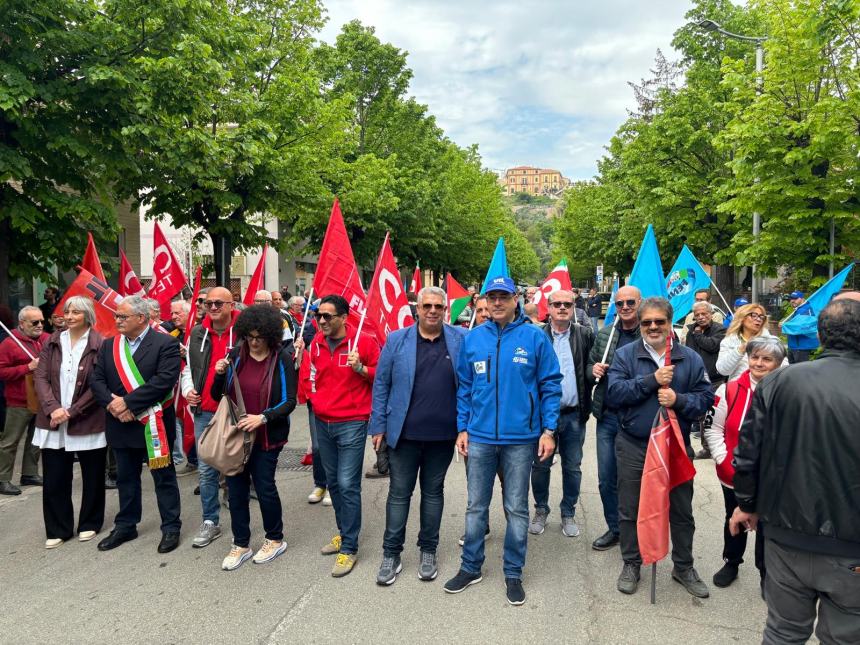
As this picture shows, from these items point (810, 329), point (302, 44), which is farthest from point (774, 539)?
point (302, 44)

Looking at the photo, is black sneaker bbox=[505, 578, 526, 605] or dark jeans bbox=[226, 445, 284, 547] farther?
dark jeans bbox=[226, 445, 284, 547]

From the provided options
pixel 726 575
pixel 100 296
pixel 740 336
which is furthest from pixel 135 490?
pixel 740 336

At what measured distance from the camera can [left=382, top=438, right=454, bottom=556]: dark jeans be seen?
4.29 metres

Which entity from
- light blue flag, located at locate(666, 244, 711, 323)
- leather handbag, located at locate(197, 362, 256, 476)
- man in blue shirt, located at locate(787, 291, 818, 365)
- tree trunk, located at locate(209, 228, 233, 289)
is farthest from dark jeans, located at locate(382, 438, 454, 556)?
tree trunk, located at locate(209, 228, 233, 289)

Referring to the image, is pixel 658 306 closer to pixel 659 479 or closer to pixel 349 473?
pixel 659 479

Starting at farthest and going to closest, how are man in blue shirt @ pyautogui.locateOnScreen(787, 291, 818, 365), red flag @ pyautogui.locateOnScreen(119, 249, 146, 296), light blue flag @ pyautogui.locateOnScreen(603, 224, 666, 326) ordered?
red flag @ pyautogui.locateOnScreen(119, 249, 146, 296) → man in blue shirt @ pyautogui.locateOnScreen(787, 291, 818, 365) → light blue flag @ pyautogui.locateOnScreen(603, 224, 666, 326)

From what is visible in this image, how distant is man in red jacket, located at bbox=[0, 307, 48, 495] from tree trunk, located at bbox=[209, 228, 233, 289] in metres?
8.30

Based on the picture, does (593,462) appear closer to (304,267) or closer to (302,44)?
(302,44)

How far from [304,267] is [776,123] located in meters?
24.1

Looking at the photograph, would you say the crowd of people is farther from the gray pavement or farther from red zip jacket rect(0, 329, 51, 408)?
red zip jacket rect(0, 329, 51, 408)

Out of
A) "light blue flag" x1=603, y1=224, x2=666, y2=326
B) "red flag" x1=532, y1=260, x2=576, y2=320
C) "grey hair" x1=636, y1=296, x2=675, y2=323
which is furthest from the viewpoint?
"red flag" x1=532, y1=260, x2=576, y2=320

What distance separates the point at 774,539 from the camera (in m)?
2.71

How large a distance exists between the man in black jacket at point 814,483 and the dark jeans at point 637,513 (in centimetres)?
135

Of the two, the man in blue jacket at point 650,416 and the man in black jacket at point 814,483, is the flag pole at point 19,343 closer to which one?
the man in blue jacket at point 650,416
